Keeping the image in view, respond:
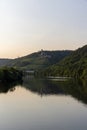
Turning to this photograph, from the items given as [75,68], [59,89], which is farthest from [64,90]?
[75,68]

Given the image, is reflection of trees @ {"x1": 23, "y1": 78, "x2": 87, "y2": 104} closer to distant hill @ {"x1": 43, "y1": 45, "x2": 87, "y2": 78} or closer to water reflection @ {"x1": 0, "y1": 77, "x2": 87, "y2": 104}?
water reflection @ {"x1": 0, "y1": 77, "x2": 87, "y2": 104}

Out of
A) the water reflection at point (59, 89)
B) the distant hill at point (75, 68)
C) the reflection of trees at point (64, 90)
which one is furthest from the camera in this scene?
the distant hill at point (75, 68)

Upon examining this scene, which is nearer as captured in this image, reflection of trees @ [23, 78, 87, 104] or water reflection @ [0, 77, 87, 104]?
reflection of trees @ [23, 78, 87, 104]

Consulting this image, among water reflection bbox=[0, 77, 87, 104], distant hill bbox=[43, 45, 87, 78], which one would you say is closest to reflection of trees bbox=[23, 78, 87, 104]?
water reflection bbox=[0, 77, 87, 104]

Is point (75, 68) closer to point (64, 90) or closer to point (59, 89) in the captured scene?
point (59, 89)

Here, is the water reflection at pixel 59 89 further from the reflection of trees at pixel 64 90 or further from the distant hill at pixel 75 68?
the distant hill at pixel 75 68

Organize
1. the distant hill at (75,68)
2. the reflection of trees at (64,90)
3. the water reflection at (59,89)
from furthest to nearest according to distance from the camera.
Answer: the distant hill at (75,68) → the water reflection at (59,89) → the reflection of trees at (64,90)

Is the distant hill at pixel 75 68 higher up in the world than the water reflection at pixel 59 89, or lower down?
higher up

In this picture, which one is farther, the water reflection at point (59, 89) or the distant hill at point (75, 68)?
the distant hill at point (75, 68)

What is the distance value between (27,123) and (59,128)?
2.65 metres

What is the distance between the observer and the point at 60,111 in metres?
27.0

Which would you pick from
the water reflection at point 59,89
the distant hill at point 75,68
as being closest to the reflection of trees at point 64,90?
the water reflection at point 59,89

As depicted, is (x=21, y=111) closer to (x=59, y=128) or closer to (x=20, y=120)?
(x=20, y=120)

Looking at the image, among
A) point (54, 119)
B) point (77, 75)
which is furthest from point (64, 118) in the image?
point (77, 75)
